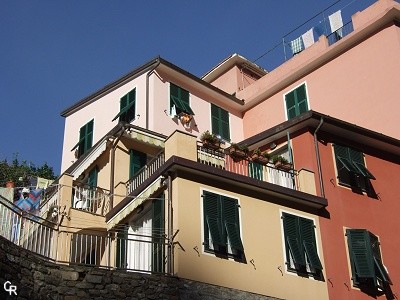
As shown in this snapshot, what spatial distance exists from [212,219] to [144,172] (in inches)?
140

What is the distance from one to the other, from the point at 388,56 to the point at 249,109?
6255mm

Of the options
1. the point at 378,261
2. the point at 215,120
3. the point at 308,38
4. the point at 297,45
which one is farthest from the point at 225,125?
the point at 378,261

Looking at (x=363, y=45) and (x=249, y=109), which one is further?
(x=249, y=109)

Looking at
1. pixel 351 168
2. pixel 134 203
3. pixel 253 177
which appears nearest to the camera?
pixel 134 203

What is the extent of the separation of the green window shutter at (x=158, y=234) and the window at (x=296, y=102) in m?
10.2

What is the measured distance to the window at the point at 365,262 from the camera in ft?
63.4

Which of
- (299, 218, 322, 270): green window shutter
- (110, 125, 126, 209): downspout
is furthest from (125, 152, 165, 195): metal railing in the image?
(299, 218, 322, 270): green window shutter

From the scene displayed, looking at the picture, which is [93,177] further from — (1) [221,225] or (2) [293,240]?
(2) [293,240]

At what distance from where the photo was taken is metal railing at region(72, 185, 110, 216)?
21375 millimetres

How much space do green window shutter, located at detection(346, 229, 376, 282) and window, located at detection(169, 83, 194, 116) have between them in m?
7.88

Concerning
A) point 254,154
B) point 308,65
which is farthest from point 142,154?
point 308,65

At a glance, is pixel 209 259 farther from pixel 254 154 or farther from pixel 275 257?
pixel 254 154

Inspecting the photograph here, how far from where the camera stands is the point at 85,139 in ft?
88.2

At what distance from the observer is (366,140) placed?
2225 cm
